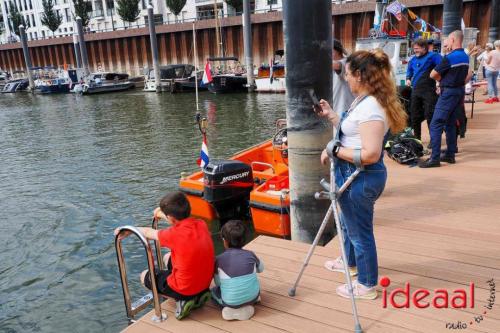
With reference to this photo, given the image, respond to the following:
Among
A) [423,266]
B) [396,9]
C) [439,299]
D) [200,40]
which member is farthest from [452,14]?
[200,40]

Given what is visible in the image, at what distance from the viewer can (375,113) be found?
2854 millimetres

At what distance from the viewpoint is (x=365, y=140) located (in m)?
2.87

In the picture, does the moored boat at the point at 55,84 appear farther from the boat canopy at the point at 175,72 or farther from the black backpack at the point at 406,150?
the black backpack at the point at 406,150

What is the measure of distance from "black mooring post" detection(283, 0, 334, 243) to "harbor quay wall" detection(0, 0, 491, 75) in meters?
14.8

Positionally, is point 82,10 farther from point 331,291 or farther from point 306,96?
point 331,291

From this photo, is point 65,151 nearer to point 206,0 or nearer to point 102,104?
point 102,104

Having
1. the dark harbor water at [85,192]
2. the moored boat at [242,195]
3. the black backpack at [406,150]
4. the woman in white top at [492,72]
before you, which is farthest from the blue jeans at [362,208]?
the woman in white top at [492,72]

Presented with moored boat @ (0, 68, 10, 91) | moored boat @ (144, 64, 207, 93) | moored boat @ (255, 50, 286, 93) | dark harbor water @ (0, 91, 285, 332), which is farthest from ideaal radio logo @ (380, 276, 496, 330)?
moored boat @ (0, 68, 10, 91)

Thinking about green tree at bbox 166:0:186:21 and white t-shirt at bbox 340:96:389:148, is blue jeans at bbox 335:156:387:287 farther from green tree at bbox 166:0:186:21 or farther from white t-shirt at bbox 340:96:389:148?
green tree at bbox 166:0:186:21

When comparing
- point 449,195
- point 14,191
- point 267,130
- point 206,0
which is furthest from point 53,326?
point 206,0

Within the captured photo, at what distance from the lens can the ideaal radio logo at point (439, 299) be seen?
328cm

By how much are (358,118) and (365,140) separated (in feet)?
0.53

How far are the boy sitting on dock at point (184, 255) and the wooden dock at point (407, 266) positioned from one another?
0.62 feet

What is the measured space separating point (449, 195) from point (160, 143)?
1190 cm
